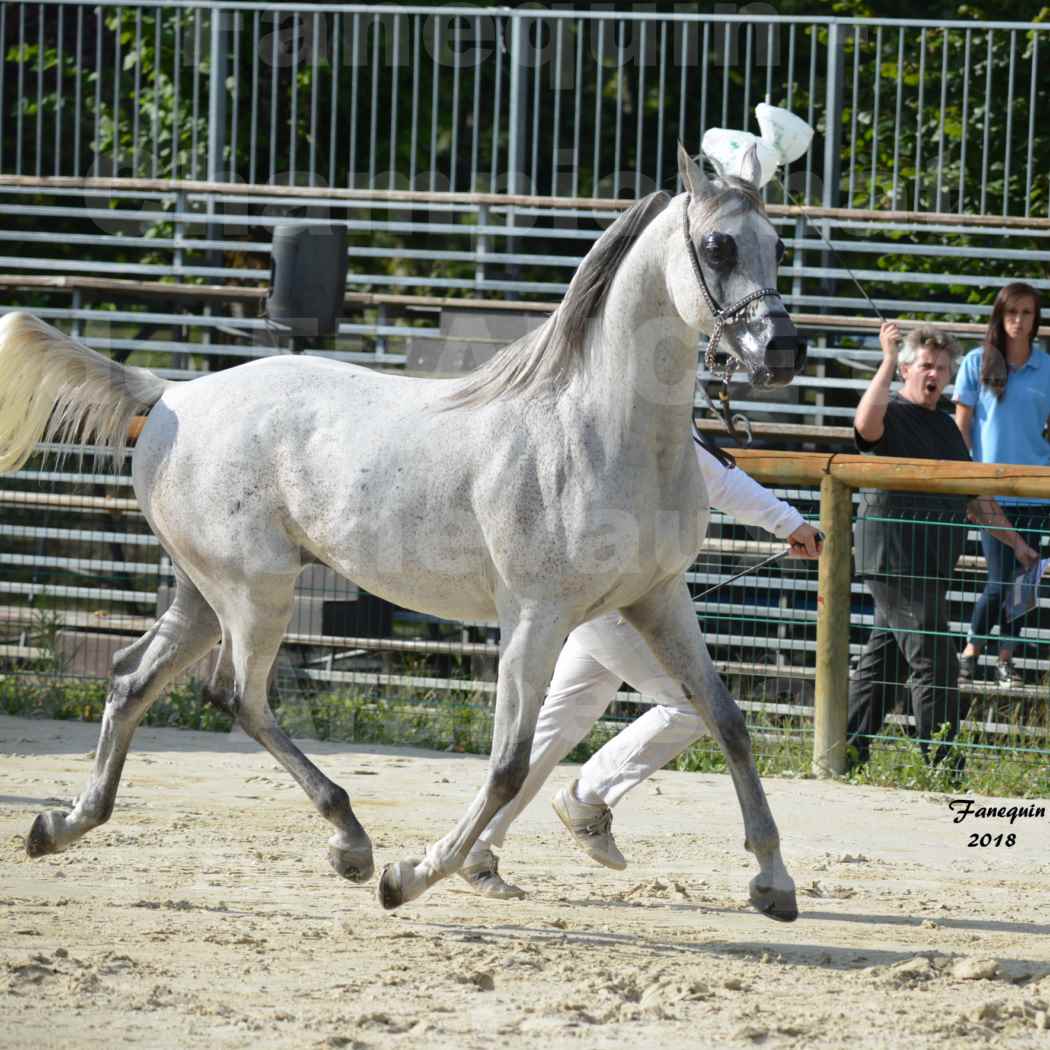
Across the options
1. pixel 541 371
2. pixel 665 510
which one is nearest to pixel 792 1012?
pixel 665 510

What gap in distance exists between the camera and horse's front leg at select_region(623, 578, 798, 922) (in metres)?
5.05

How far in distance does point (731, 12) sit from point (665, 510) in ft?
29.9

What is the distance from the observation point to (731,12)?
13125mm

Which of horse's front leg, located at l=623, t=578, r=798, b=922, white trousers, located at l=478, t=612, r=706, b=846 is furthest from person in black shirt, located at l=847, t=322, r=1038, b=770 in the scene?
horse's front leg, located at l=623, t=578, r=798, b=922

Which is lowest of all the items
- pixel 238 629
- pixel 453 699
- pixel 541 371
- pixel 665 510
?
pixel 453 699

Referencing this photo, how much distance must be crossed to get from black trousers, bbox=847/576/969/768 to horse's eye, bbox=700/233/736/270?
3252 millimetres

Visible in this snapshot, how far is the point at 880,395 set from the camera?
7.53m

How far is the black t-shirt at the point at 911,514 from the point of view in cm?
761

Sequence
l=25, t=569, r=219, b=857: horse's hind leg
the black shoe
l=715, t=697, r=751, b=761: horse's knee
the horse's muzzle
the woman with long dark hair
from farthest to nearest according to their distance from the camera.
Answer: the woman with long dark hair, the black shoe, l=25, t=569, r=219, b=857: horse's hind leg, l=715, t=697, r=751, b=761: horse's knee, the horse's muzzle

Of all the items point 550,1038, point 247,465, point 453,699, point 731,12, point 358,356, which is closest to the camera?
point 550,1038

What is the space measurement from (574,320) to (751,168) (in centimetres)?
65

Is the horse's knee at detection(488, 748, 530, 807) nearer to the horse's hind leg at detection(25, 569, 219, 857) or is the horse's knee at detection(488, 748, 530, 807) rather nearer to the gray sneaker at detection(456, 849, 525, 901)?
the gray sneaker at detection(456, 849, 525, 901)

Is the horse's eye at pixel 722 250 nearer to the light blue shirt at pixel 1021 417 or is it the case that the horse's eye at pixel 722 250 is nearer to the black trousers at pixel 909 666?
the black trousers at pixel 909 666

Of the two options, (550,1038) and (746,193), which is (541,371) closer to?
(746,193)
